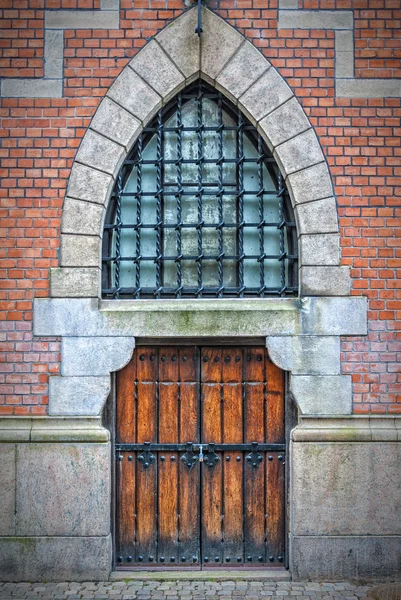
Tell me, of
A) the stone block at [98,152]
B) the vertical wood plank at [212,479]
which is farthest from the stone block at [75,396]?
the stone block at [98,152]

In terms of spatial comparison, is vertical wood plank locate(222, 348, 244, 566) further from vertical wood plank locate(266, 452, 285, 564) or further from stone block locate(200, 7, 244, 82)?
stone block locate(200, 7, 244, 82)

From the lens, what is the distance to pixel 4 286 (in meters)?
5.31

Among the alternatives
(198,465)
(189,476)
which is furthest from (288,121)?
(189,476)

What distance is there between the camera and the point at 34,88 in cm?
535

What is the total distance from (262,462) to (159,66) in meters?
3.55

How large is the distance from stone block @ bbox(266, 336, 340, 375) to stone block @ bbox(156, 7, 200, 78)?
2441mm

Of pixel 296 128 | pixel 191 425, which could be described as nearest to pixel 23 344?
pixel 191 425

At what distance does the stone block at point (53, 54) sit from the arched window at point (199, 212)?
0.90m

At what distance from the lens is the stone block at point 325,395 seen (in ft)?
17.2

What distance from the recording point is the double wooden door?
17.9 ft

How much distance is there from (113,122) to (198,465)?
307 cm

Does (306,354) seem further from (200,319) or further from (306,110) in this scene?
(306,110)

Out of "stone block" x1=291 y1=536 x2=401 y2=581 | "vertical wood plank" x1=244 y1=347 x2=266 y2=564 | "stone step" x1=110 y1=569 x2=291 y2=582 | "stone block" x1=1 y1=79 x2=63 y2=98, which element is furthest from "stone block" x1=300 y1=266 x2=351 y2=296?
"stone block" x1=1 y1=79 x2=63 y2=98

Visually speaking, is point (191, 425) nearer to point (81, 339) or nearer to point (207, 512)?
point (207, 512)
